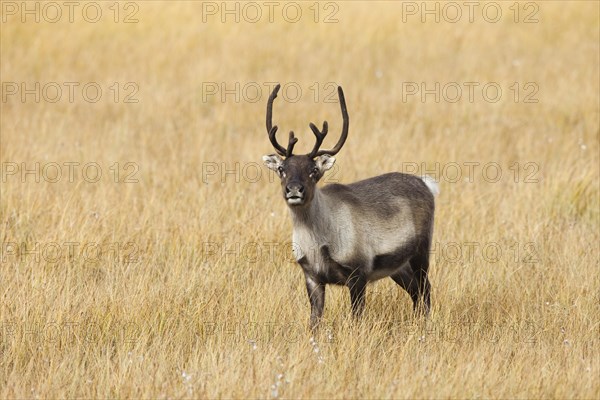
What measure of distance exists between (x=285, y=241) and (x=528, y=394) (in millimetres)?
3330

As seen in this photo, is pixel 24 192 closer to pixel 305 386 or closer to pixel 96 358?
pixel 96 358

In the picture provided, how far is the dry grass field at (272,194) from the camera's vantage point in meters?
5.75

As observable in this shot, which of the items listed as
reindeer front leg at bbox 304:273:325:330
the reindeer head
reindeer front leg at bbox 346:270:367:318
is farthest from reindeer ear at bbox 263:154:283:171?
reindeer front leg at bbox 346:270:367:318

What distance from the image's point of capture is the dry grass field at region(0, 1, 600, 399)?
5754 mm

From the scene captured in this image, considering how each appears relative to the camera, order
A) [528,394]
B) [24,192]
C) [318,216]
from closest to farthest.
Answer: [528,394] < [318,216] < [24,192]

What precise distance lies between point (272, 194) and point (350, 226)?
10.3ft

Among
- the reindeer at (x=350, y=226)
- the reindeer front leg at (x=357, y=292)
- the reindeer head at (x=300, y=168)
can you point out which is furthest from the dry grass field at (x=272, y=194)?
the reindeer head at (x=300, y=168)

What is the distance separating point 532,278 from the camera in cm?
762

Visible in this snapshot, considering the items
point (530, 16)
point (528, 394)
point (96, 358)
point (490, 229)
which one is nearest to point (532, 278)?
point (490, 229)

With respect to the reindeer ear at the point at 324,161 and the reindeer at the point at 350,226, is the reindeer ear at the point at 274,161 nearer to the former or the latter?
the reindeer at the point at 350,226

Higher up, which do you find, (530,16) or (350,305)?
(530,16)

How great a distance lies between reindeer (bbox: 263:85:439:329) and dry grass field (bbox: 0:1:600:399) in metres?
0.27

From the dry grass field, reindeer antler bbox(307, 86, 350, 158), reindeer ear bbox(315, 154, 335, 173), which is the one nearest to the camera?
the dry grass field

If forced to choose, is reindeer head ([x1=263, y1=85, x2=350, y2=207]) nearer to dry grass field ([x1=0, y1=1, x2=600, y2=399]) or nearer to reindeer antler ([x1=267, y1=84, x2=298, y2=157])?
reindeer antler ([x1=267, y1=84, x2=298, y2=157])
